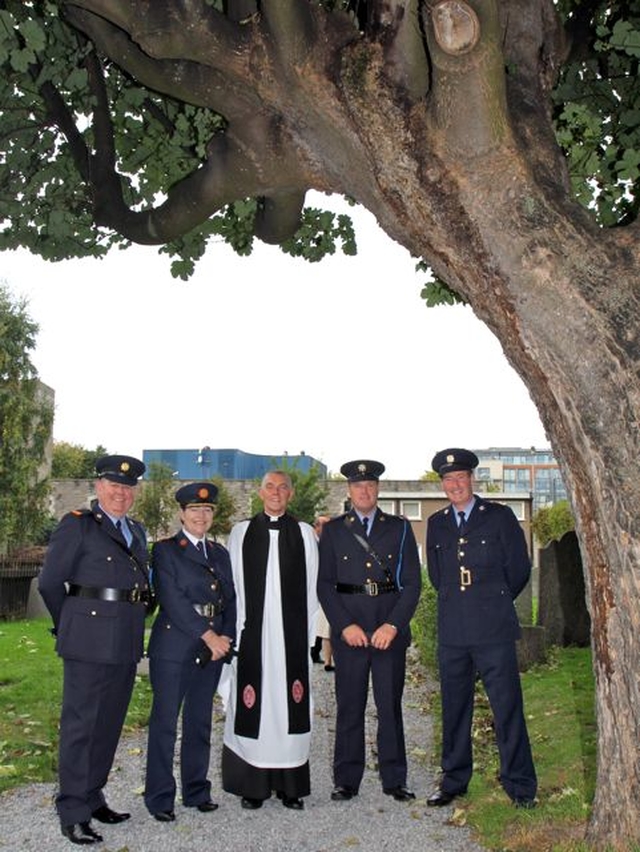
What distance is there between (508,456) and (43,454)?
6728 inches

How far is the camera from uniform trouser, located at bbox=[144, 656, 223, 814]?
18.6ft

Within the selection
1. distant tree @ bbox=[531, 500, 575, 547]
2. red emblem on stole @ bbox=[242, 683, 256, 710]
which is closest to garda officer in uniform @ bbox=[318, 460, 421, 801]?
red emblem on stole @ bbox=[242, 683, 256, 710]

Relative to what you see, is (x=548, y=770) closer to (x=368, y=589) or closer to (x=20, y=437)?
(x=368, y=589)

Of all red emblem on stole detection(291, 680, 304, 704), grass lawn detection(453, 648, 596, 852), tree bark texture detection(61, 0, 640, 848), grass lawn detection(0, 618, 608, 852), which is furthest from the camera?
red emblem on stole detection(291, 680, 304, 704)

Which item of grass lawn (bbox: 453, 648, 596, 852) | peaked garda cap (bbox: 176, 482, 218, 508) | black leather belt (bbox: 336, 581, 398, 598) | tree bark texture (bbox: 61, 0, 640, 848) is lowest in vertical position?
grass lawn (bbox: 453, 648, 596, 852)

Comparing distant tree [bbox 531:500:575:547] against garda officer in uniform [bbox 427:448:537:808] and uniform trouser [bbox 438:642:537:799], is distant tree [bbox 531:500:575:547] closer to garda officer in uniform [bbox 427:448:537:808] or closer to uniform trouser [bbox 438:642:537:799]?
garda officer in uniform [bbox 427:448:537:808]

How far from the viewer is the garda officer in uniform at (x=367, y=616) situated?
20.2ft

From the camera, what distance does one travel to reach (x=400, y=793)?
605 centimetres

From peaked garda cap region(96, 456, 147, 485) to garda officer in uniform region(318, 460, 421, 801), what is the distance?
4.92ft

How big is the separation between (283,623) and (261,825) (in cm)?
131

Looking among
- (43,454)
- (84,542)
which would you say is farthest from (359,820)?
(43,454)

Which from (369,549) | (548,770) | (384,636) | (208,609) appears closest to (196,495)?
(208,609)

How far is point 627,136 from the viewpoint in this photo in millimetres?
6754

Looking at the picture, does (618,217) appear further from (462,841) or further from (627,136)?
(462,841)
